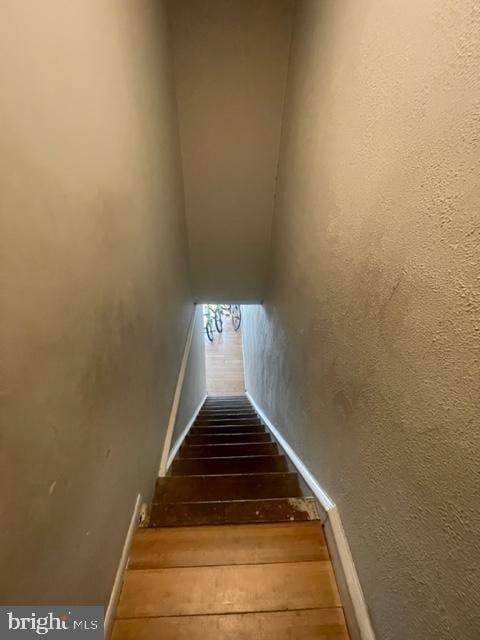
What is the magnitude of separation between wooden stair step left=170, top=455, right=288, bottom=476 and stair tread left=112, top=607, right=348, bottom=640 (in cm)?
101

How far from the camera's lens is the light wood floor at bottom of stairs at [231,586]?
0.94m

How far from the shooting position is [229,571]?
3.62 feet

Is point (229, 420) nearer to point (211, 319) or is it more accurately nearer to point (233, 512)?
point (233, 512)

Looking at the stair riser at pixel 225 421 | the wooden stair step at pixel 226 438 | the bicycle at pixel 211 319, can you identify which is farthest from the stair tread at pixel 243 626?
the bicycle at pixel 211 319

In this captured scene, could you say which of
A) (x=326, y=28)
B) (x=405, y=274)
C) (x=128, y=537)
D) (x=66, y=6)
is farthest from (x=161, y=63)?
(x=128, y=537)

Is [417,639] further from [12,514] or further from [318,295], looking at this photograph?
[318,295]

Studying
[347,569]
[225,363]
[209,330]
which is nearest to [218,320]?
[209,330]

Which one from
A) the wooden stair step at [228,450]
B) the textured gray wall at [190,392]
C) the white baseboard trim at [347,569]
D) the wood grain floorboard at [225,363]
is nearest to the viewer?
the white baseboard trim at [347,569]

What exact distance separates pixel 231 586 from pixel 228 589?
0.01 metres

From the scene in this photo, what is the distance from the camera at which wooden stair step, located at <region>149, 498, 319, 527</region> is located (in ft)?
4.30

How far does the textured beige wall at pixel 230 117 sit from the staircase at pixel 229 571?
2066 millimetres

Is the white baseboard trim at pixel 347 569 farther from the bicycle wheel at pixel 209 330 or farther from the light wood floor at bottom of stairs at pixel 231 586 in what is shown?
A: the bicycle wheel at pixel 209 330

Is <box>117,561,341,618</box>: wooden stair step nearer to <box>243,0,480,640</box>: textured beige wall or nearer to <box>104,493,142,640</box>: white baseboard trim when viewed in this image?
<box>104,493,142,640</box>: white baseboard trim

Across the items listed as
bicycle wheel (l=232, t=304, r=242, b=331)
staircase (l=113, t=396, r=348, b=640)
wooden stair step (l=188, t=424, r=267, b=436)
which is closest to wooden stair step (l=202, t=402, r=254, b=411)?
wooden stair step (l=188, t=424, r=267, b=436)
